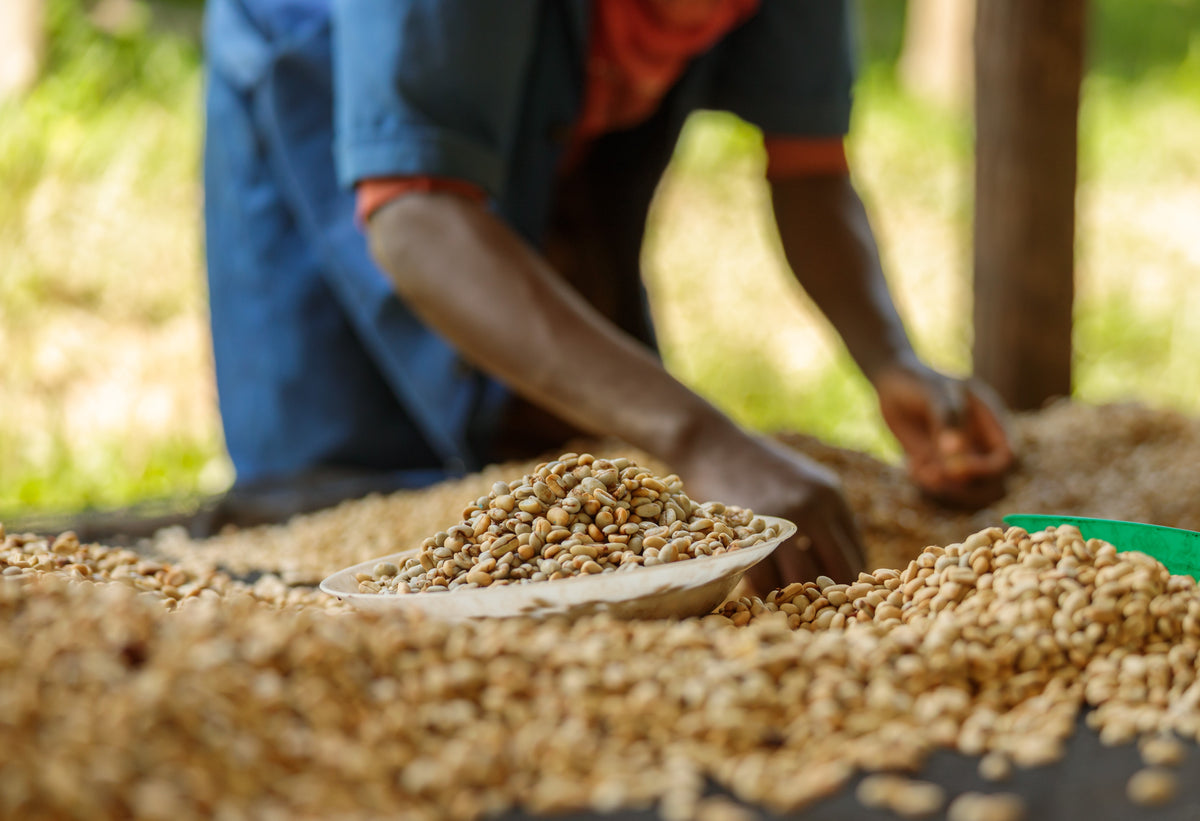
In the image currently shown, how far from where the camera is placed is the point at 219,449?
3957mm

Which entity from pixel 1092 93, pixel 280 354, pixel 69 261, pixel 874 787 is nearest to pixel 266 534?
pixel 280 354

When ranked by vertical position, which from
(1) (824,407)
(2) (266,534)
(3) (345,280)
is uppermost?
→ (3) (345,280)

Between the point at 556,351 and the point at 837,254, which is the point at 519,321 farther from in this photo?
the point at 837,254

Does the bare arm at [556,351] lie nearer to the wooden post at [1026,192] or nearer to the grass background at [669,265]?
the wooden post at [1026,192]

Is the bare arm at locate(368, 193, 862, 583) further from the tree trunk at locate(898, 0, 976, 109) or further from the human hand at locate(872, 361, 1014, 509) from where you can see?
the tree trunk at locate(898, 0, 976, 109)

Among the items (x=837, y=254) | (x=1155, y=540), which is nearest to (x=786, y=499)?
(x=1155, y=540)

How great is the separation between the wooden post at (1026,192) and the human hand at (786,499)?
1395 mm

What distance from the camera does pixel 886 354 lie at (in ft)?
6.54

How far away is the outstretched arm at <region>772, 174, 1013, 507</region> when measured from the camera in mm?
1790

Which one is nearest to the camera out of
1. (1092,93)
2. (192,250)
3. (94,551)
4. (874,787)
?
(874,787)

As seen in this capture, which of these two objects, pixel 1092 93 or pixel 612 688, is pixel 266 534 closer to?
pixel 612 688

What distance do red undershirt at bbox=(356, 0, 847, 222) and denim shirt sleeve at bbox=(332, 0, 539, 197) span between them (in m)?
0.04

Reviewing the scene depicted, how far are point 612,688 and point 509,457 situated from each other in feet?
4.97

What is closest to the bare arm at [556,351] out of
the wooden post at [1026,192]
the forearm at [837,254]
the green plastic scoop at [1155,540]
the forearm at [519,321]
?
the forearm at [519,321]
